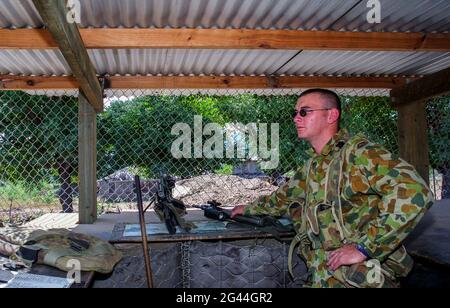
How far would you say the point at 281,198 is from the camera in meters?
3.23

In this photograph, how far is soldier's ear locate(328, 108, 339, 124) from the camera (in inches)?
105

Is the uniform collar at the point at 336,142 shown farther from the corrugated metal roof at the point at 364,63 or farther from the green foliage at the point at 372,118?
the green foliage at the point at 372,118

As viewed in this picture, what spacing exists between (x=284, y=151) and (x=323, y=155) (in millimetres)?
5327

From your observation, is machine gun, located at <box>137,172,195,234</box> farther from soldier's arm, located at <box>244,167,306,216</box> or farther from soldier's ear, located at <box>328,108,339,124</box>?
soldier's ear, located at <box>328,108,339,124</box>

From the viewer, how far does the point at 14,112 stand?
296 inches

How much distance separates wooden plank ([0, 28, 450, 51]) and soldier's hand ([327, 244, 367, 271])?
180 centimetres

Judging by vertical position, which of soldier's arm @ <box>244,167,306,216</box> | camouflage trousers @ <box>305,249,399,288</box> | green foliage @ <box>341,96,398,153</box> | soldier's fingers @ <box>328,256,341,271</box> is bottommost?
camouflage trousers @ <box>305,249,399,288</box>

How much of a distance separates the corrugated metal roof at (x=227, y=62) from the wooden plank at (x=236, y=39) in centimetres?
58

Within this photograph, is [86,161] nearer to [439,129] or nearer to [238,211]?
[238,211]

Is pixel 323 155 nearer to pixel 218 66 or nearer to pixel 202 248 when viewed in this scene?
pixel 202 248

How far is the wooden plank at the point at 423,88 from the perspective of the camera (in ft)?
13.5

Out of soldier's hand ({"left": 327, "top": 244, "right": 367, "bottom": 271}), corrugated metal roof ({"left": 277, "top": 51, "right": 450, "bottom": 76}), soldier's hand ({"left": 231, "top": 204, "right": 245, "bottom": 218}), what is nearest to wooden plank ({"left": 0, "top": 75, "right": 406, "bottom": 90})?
corrugated metal roof ({"left": 277, "top": 51, "right": 450, "bottom": 76})

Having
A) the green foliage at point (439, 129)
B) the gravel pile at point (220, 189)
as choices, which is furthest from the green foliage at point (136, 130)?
the green foliage at point (439, 129)
